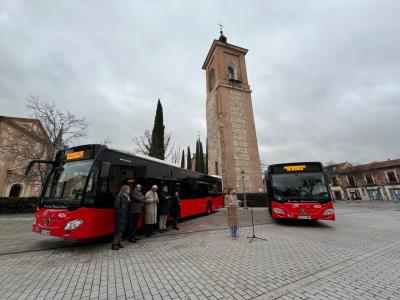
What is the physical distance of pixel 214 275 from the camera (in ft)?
10.7

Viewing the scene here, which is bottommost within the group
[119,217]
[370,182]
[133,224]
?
[133,224]

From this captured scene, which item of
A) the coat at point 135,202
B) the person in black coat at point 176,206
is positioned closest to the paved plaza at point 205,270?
the coat at point 135,202

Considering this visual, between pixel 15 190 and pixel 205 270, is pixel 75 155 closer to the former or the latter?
pixel 205 270

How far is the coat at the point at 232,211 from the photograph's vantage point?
594cm

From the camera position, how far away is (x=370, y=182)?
38.1 meters

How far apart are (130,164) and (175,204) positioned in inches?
111

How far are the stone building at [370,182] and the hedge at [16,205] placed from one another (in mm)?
43443

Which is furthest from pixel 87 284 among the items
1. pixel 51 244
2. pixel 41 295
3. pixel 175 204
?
pixel 175 204

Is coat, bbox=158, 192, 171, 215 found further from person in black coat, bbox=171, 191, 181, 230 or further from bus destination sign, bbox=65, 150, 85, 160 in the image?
bus destination sign, bbox=65, 150, 85, 160

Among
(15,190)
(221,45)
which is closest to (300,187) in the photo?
(221,45)

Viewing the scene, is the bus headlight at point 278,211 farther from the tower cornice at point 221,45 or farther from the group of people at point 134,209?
the tower cornice at point 221,45

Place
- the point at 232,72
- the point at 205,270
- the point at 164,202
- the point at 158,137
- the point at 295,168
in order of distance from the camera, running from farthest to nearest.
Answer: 1. the point at 232,72
2. the point at 158,137
3. the point at 295,168
4. the point at 164,202
5. the point at 205,270

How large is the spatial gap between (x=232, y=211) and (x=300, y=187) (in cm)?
416

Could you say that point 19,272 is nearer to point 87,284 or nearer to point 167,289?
point 87,284
